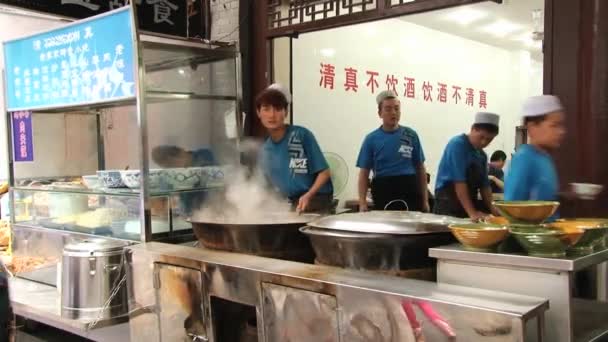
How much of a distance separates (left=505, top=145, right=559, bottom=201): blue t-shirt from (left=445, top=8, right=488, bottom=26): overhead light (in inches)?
166

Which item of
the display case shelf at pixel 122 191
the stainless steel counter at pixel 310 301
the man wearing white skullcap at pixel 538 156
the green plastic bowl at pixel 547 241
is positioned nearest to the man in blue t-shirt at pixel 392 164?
the display case shelf at pixel 122 191

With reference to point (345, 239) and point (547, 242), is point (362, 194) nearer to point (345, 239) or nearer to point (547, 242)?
point (345, 239)

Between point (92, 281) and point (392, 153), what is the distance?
2690 millimetres

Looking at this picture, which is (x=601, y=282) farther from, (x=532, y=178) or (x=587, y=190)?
(x=587, y=190)

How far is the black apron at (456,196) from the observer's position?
4.53m

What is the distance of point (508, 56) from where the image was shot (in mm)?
9352

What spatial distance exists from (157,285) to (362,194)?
2.63 m

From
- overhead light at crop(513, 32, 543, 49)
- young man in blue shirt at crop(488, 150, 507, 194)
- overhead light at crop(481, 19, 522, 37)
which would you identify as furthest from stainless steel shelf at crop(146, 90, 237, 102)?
overhead light at crop(513, 32, 543, 49)

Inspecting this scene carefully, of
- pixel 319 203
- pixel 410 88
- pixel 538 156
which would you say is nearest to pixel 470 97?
pixel 410 88

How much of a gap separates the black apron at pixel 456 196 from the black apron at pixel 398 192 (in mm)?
280

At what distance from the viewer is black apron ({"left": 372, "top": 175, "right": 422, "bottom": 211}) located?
4.88 metres

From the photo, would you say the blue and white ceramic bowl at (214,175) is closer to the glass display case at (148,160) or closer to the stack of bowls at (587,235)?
the glass display case at (148,160)

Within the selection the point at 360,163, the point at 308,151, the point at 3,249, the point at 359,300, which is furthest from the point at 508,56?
the point at 359,300

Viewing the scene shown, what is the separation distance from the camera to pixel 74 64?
3.87 metres
